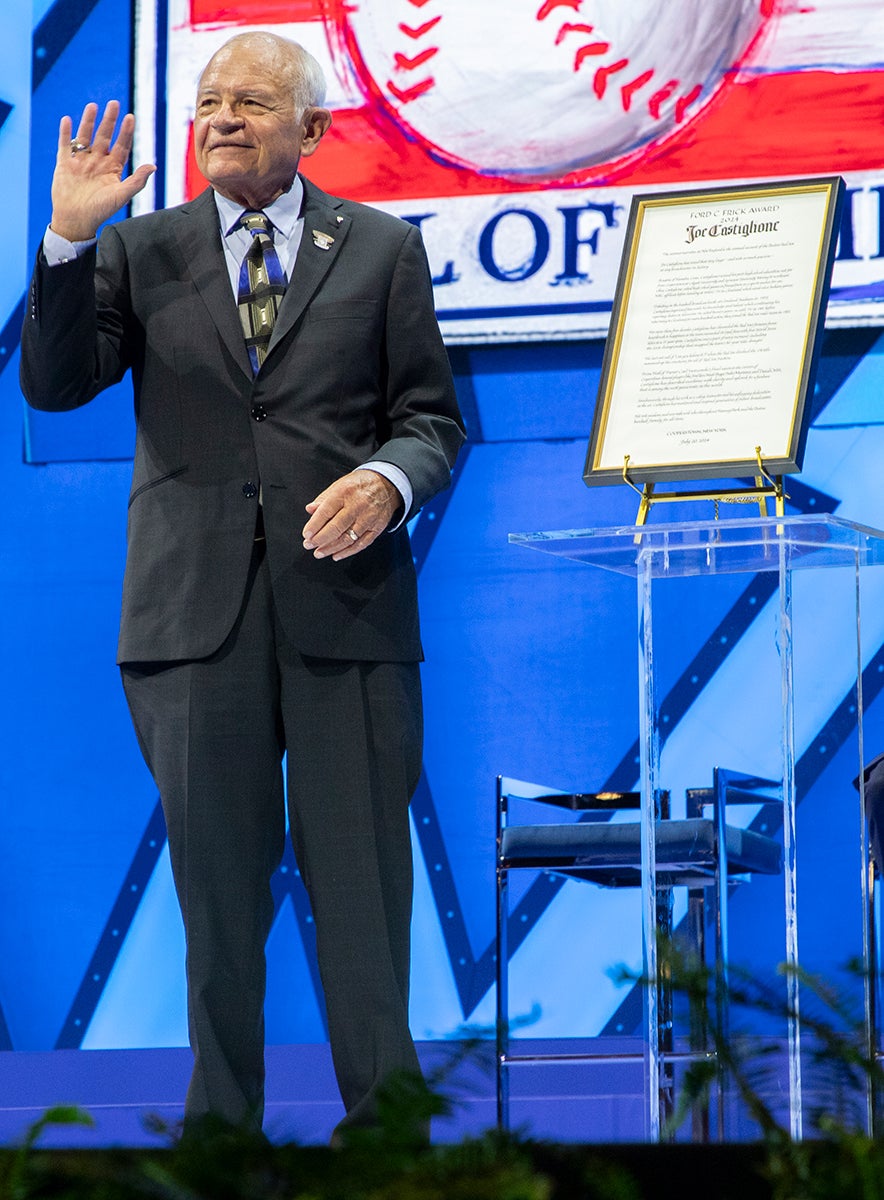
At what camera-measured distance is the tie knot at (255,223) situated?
7.59ft

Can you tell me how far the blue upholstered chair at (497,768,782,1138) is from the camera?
7.12 feet

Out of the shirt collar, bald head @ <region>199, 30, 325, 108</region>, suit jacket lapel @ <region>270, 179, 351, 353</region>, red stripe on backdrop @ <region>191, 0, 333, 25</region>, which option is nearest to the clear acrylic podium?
suit jacket lapel @ <region>270, 179, 351, 353</region>

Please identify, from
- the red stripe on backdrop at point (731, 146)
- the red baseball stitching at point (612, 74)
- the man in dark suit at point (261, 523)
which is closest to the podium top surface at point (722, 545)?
the man in dark suit at point (261, 523)

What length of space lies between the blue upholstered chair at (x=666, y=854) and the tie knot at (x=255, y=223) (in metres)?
0.95

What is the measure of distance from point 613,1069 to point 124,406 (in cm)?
186

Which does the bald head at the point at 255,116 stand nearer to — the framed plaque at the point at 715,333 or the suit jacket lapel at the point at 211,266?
the suit jacket lapel at the point at 211,266

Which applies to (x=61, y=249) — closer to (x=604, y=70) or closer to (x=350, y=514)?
(x=350, y=514)

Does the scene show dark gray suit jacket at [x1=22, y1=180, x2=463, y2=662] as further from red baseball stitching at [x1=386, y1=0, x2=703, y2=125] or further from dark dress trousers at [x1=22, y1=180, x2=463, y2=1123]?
red baseball stitching at [x1=386, y1=0, x2=703, y2=125]

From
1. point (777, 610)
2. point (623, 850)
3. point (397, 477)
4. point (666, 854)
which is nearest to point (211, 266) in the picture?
point (397, 477)

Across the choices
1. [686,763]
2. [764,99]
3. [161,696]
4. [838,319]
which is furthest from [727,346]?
[764,99]

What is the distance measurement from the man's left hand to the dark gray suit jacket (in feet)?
0.24

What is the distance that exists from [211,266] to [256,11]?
189cm

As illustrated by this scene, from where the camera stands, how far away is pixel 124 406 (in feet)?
12.8

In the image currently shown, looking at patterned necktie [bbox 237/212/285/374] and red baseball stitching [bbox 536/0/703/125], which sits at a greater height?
red baseball stitching [bbox 536/0/703/125]
